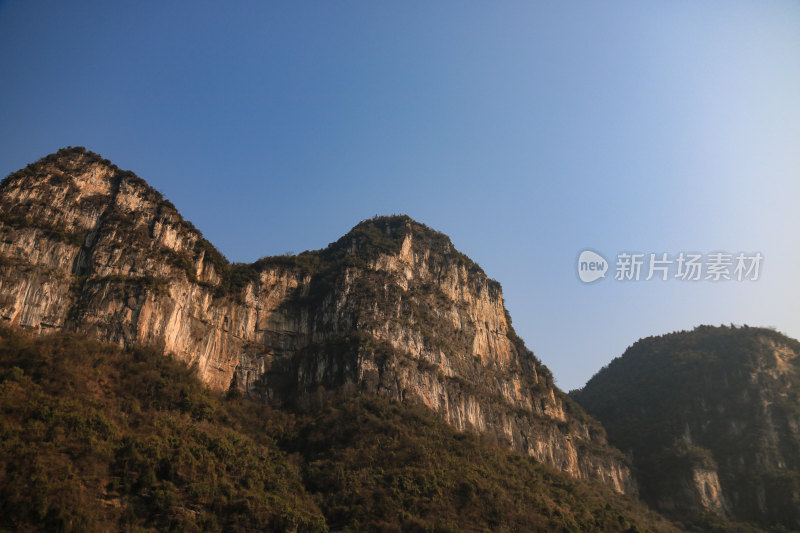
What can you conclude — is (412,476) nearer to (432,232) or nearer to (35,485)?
(35,485)

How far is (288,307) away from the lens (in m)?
76.6

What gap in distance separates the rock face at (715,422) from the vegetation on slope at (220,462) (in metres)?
22.0

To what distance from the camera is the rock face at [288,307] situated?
56250 mm

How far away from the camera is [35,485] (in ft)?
116

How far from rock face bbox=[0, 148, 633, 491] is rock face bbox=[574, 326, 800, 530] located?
743 centimetres

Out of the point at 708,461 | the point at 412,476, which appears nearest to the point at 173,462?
the point at 412,476

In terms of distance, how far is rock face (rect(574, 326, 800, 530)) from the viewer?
78.9 m

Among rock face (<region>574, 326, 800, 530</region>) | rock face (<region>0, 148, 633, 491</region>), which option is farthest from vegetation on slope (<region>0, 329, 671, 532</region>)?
rock face (<region>574, 326, 800, 530</region>)

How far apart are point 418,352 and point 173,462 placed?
3616 cm

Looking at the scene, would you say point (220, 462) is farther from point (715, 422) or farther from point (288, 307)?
point (715, 422)

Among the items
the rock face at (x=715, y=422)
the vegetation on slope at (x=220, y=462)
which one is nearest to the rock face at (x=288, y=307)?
the vegetation on slope at (x=220, y=462)

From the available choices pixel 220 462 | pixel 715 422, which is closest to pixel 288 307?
pixel 220 462

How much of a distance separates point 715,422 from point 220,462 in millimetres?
73223

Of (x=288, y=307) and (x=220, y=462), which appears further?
(x=288, y=307)
